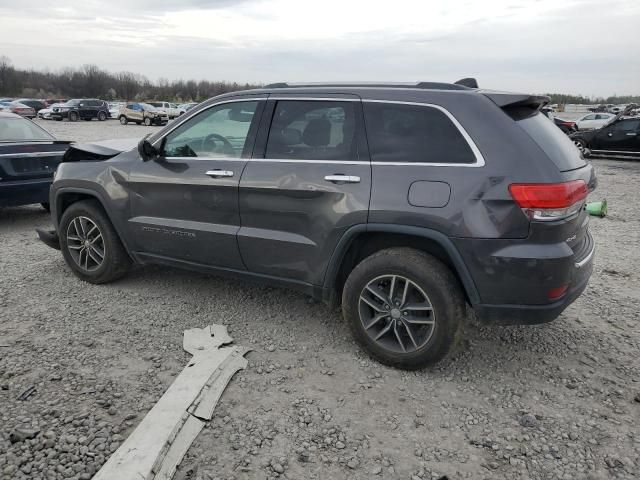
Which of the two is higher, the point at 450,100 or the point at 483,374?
the point at 450,100

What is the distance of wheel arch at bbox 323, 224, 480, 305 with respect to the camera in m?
3.15

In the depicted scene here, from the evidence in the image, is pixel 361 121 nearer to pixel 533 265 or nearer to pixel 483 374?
pixel 533 265

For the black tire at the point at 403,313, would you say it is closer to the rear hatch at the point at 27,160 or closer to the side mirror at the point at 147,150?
the side mirror at the point at 147,150

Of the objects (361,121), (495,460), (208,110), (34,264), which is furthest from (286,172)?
(34,264)

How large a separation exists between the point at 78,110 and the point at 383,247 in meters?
39.8

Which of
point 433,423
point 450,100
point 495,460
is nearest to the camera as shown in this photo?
point 495,460

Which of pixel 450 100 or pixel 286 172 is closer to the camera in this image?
pixel 450 100

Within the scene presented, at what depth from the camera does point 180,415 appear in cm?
289

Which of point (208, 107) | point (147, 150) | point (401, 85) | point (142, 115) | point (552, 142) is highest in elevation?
point (401, 85)

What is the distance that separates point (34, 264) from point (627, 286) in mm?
5972

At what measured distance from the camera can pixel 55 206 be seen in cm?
497

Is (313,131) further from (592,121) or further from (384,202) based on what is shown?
(592,121)

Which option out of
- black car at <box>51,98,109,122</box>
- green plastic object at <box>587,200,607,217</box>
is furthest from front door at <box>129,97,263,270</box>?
black car at <box>51,98,109,122</box>

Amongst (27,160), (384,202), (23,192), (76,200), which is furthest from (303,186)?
(27,160)
